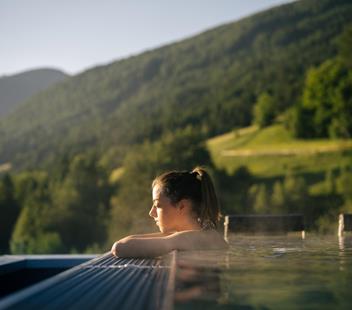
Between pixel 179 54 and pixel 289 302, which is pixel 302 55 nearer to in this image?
pixel 179 54

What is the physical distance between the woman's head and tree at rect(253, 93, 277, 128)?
4913 cm

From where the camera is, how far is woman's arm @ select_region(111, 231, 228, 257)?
2.71 meters

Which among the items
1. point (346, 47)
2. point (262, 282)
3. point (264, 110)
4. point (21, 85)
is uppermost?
point (21, 85)

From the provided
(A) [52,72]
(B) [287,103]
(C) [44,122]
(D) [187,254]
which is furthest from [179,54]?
(D) [187,254]

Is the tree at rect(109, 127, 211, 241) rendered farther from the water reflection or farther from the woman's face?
the water reflection

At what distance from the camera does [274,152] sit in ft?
160

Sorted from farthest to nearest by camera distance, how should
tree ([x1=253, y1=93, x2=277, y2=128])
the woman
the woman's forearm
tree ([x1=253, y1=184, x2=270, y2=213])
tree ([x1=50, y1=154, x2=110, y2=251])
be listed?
tree ([x1=253, y1=93, x2=277, y2=128]), tree ([x1=50, y1=154, x2=110, y2=251]), tree ([x1=253, y1=184, x2=270, y2=213]), the woman, the woman's forearm

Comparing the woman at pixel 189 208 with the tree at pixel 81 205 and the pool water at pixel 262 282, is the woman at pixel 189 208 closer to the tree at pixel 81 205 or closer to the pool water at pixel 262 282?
the pool water at pixel 262 282

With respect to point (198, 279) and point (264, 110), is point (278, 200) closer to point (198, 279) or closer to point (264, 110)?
point (264, 110)

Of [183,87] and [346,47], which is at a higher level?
[183,87]

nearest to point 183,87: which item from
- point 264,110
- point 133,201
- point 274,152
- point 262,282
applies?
point 264,110

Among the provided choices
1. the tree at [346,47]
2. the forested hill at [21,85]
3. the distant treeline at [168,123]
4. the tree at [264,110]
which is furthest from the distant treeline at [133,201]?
the forested hill at [21,85]

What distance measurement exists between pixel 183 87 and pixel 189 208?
215 feet

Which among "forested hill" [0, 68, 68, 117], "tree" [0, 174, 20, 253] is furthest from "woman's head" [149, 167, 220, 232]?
"forested hill" [0, 68, 68, 117]
